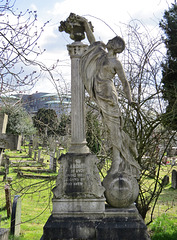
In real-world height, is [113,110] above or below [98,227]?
above

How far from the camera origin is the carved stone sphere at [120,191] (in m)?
3.97

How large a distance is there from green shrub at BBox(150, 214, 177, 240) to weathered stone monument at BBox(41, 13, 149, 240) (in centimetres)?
178

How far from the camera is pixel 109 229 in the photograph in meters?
3.65

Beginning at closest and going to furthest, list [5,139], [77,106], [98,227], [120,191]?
[98,227] → [120,191] → [77,106] → [5,139]

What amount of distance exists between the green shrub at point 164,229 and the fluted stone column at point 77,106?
265 centimetres

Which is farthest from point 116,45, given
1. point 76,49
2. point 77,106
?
point 77,106

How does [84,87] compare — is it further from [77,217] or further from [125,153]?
[77,217]

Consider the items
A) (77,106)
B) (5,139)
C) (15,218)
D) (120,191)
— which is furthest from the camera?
(15,218)

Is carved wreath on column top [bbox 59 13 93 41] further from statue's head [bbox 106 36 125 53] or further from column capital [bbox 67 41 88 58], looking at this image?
statue's head [bbox 106 36 125 53]

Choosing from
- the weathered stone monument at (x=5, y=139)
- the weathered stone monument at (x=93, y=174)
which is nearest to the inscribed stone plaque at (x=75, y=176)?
the weathered stone monument at (x=93, y=174)

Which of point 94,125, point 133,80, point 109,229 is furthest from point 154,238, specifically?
point 133,80

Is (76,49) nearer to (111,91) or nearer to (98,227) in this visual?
(111,91)

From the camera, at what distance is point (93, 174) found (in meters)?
4.04

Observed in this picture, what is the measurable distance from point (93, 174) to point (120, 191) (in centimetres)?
48
